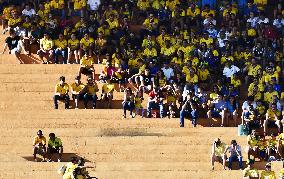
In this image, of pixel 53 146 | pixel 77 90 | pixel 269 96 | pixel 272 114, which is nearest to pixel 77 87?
pixel 77 90

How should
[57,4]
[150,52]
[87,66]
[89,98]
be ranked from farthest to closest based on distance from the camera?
1. [57,4]
2. [150,52]
3. [87,66]
4. [89,98]

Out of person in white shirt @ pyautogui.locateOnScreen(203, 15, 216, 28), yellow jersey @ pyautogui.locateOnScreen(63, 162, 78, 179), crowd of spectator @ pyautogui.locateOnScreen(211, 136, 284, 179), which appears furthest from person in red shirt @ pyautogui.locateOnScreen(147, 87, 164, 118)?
person in white shirt @ pyautogui.locateOnScreen(203, 15, 216, 28)

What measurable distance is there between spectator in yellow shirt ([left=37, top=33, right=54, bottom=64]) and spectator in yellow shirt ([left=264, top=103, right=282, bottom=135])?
871 cm

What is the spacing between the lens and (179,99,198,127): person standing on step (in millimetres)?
37594

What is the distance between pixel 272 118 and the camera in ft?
124

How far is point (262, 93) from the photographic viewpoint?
39.8 m

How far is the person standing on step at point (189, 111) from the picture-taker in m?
37.6

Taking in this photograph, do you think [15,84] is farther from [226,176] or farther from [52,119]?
[226,176]

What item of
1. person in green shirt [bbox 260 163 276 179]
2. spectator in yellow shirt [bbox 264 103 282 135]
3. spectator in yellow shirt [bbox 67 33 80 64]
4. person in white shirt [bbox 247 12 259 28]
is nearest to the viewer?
person in green shirt [bbox 260 163 276 179]

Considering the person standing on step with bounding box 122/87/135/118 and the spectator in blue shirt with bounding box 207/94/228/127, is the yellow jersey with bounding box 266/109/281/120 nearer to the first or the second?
the spectator in blue shirt with bounding box 207/94/228/127

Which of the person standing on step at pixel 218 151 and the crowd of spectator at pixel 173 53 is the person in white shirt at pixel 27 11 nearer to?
the crowd of spectator at pixel 173 53

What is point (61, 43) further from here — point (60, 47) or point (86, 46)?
point (86, 46)

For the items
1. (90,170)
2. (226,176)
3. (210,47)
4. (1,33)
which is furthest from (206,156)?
(1,33)

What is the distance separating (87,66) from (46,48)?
197 cm
